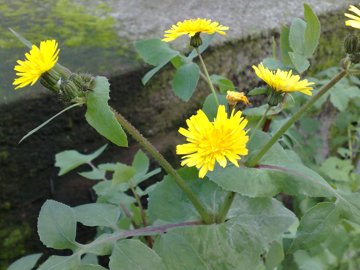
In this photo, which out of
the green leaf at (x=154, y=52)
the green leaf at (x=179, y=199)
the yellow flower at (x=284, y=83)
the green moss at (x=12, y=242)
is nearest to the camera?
the yellow flower at (x=284, y=83)

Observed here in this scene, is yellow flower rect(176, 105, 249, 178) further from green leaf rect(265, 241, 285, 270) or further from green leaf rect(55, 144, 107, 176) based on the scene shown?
green leaf rect(55, 144, 107, 176)

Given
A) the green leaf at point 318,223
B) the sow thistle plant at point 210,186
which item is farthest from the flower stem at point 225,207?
the green leaf at point 318,223

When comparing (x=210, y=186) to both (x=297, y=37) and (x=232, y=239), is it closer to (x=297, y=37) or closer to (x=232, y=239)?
(x=232, y=239)

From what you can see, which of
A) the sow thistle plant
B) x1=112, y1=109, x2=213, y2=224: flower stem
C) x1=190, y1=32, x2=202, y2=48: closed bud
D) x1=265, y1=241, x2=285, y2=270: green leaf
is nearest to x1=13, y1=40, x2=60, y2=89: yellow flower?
the sow thistle plant

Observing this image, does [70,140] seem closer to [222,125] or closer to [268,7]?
[222,125]

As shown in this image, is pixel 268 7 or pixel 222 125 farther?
pixel 268 7

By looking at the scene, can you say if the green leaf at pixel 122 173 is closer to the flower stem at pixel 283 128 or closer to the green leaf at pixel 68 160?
the green leaf at pixel 68 160

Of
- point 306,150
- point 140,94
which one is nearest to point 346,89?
point 306,150
